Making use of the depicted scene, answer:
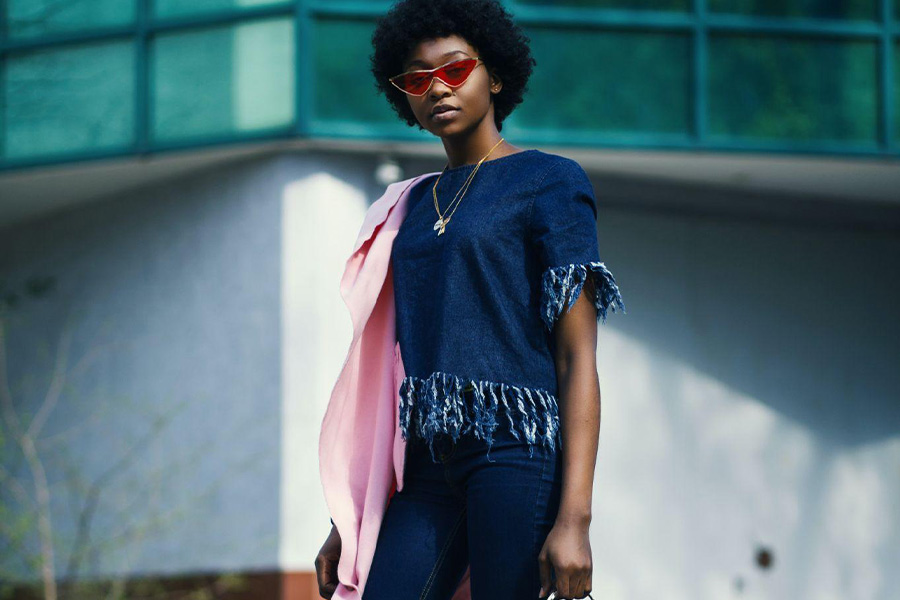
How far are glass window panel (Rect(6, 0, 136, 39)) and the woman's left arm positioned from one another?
266 inches

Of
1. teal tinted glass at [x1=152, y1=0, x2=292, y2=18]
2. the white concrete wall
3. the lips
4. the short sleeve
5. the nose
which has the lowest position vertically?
the white concrete wall

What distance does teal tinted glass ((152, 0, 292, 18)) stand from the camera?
28.7 ft

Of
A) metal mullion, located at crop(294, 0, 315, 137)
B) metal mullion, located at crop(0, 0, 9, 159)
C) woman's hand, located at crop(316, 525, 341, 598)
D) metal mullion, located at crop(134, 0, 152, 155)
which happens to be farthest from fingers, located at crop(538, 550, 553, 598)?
metal mullion, located at crop(0, 0, 9, 159)

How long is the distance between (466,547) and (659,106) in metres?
6.16

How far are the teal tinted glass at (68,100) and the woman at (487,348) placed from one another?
615 cm

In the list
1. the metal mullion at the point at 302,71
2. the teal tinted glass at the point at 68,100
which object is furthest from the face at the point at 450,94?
the teal tinted glass at the point at 68,100

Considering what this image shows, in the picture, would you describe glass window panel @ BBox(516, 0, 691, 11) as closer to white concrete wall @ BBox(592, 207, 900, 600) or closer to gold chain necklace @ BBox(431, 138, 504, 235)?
white concrete wall @ BBox(592, 207, 900, 600)

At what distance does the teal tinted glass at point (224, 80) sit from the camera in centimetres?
864

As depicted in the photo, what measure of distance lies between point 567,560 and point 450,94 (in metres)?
1.02

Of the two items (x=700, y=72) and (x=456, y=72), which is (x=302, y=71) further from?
(x=456, y=72)

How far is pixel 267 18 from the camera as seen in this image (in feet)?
28.5

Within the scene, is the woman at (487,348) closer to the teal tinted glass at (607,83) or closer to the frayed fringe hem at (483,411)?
the frayed fringe hem at (483,411)

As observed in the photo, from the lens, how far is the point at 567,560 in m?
2.84

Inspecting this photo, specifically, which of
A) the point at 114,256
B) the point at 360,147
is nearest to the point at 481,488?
the point at 360,147
